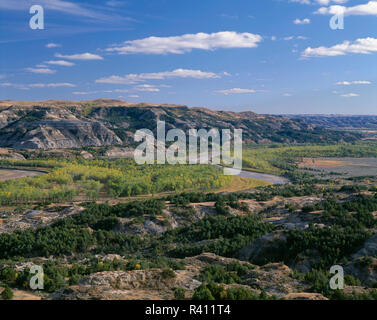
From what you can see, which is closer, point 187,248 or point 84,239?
point 187,248

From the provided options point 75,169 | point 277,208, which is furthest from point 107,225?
point 75,169

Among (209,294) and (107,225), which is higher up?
(209,294)

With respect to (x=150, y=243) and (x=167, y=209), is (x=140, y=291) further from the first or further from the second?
(x=167, y=209)

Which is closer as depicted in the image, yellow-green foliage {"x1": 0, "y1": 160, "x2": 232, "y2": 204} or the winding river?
yellow-green foliage {"x1": 0, "y1": 160, "x2": 232, "y2": 204}

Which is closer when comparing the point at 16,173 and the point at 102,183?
the point at 102,183

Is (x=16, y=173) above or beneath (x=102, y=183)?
above

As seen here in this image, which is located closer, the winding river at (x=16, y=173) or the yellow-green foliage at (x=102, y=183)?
the yellow-green foliage at (x=102, y=183)
